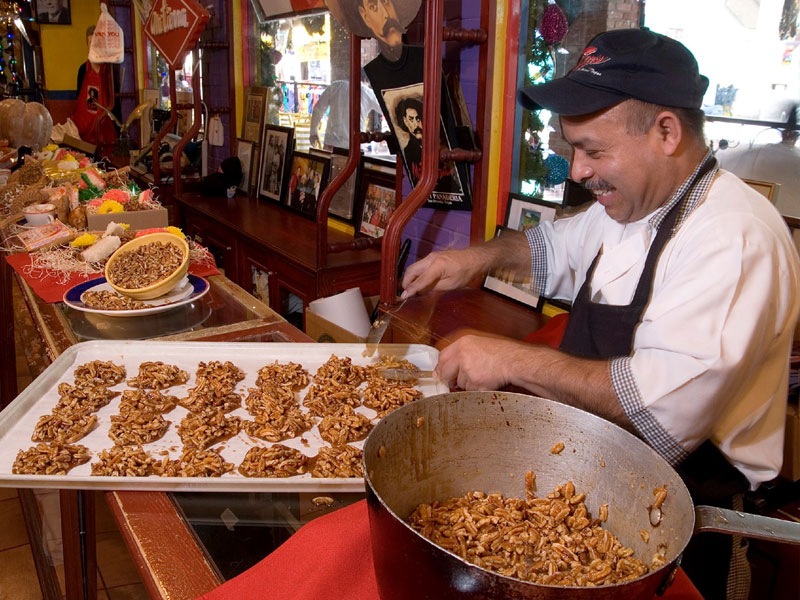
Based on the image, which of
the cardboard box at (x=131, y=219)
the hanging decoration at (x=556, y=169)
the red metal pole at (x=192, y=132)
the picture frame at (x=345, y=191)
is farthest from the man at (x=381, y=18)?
the red metal pole at (x=192, y=132)

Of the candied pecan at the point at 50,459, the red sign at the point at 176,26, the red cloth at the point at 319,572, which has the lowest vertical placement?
the red cloth at the point at 319,572

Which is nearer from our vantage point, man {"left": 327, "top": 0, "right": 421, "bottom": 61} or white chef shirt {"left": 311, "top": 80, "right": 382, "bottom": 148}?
man {"left": 327, "top": 0, "right": 421, "bottom": 61}

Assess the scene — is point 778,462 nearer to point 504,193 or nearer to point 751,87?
point 751,87

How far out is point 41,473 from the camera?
1.27m

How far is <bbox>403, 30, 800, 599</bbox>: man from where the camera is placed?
1321 millimetres

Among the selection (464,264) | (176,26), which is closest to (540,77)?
(464,264)

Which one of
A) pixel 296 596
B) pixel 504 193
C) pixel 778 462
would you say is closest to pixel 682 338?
pixel 778 462

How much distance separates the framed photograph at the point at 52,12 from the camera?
882 cm

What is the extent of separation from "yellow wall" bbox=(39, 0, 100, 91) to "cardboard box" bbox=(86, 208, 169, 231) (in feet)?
24.4

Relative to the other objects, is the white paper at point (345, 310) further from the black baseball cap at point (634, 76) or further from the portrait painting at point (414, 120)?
the black baseball cap at point (634, 76)

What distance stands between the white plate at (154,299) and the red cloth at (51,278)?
62mm

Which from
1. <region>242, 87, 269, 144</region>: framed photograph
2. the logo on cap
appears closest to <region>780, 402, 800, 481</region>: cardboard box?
the logo on cap

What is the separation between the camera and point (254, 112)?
5160mm

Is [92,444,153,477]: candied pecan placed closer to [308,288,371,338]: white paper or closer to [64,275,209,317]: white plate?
[64,275,209,317]: white plate
